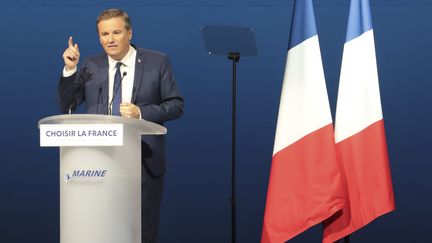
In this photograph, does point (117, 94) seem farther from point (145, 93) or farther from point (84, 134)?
point (84, 134)

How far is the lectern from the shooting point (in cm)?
267

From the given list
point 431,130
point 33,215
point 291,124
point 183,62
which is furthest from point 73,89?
point 431,130

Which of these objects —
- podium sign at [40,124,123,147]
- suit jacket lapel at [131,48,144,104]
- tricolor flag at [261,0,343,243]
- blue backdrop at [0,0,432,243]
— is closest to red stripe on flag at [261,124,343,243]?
tricolor flag at [261,0,343,243]

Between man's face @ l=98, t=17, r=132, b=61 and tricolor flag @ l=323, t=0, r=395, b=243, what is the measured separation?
114 cm

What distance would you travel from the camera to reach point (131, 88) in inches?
129

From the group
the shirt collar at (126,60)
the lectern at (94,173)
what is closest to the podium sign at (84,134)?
the lectern at (94,173)

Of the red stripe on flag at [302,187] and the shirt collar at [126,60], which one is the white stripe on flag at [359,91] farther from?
the shirt collar at [126,60]

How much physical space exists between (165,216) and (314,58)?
1.76 metres

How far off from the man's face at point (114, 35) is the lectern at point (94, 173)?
1.81 feet

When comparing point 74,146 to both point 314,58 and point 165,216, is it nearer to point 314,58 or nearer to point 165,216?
point 314,58

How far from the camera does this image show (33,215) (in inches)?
202

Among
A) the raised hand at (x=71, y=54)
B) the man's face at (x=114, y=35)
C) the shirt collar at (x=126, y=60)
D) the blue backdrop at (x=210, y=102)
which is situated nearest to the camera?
the raised hand at (x=71, y=54)

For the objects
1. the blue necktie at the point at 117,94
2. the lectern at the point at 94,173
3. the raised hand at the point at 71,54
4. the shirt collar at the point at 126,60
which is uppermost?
the raised hand at the point at 71,54

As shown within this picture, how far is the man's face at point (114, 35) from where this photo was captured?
3.18 metres
